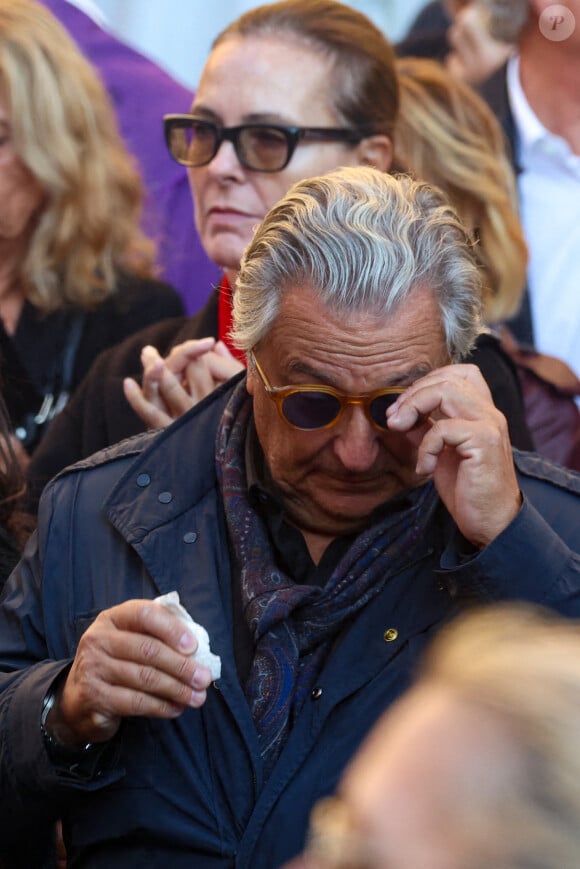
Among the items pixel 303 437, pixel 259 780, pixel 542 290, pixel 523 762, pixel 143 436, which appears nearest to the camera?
pixel 523 762

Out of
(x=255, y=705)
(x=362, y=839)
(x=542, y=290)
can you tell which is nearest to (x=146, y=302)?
(x=542, y=290)

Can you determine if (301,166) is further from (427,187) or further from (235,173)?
(427,187)

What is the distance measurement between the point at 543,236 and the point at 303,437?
5.51ft

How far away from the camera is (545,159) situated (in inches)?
153

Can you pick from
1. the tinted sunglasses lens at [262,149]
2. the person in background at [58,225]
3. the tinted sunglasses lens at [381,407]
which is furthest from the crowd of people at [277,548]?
the person in background at [58,225]

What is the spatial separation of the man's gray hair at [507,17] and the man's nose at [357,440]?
1.90 metres

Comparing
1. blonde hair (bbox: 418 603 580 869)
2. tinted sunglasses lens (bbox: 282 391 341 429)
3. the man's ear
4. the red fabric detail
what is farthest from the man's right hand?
the man's ear

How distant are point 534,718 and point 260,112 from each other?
255 centimetres

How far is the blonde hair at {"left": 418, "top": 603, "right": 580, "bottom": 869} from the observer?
992 mm

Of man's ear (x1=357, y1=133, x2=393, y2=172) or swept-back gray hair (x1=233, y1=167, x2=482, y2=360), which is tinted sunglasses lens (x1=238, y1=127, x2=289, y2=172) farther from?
swept-back gray hair (x1=233, y1=167, x2=482, y2=360)

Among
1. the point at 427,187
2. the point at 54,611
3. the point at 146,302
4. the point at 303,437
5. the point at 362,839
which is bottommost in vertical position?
the point at 146,302

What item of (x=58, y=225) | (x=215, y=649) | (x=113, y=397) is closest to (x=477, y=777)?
(x=215, y=649)

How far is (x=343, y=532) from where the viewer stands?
8.19ft

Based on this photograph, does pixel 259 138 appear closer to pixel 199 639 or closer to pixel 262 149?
pixel 262 149
